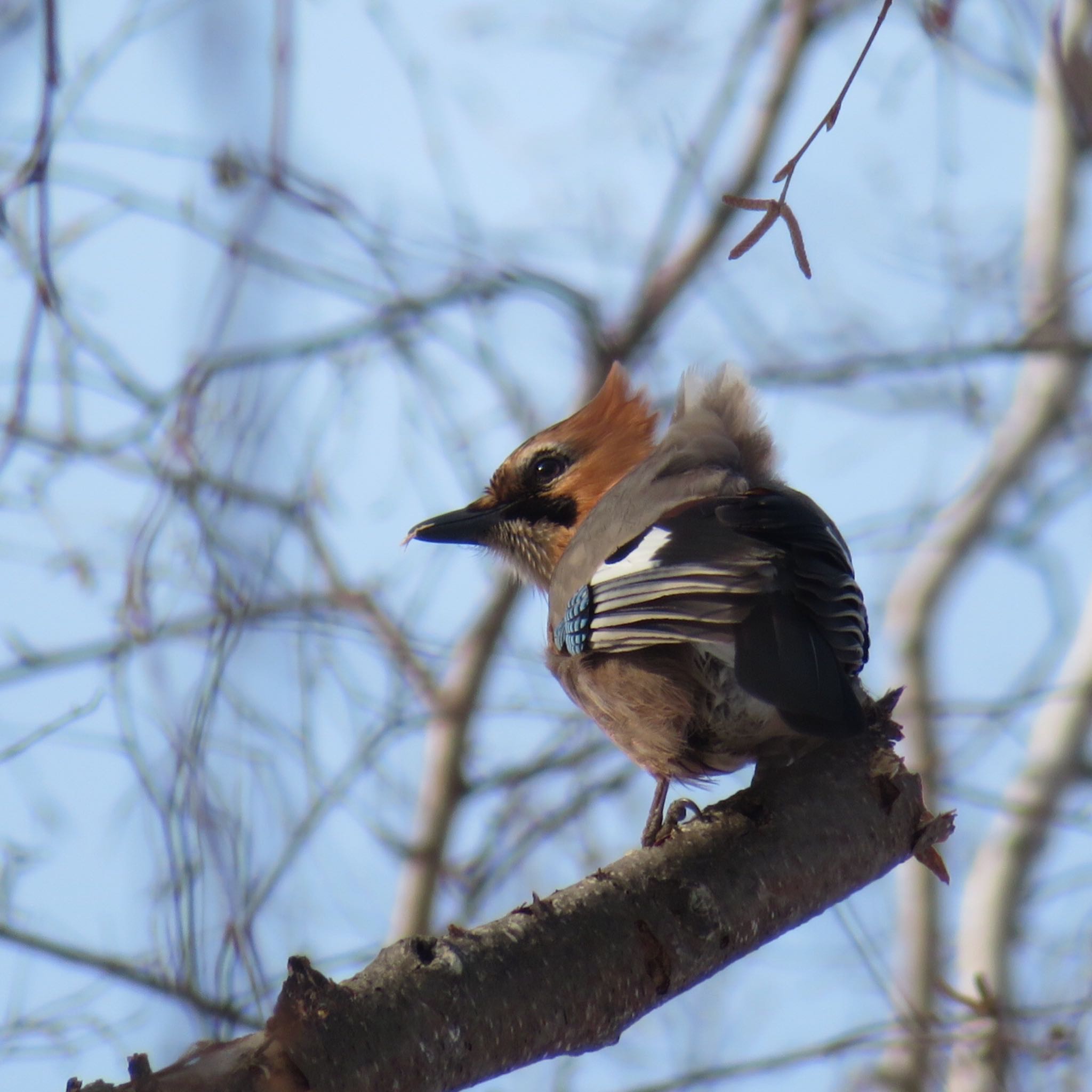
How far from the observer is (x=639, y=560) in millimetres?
2996

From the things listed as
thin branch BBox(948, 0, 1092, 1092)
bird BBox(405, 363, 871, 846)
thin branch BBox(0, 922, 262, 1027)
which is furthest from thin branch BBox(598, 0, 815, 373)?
thin branch BBox(0, 922, 262, 1027)

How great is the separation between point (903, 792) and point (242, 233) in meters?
1.73

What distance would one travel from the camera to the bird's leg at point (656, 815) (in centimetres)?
263

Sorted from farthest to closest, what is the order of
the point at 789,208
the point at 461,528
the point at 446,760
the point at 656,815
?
the point at 446,760, the point at 461,528, the point at 656,815, the point at 789,208

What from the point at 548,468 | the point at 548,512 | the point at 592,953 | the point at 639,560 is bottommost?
the point at 592,953

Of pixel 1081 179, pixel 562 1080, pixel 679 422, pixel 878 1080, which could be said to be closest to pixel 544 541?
pixel 679 422

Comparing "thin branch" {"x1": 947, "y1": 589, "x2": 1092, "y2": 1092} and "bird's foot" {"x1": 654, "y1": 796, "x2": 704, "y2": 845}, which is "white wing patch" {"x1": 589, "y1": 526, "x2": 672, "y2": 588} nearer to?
"bird's foot" {"x1": 654, "y1": 796, "x2": 704, "y2": 845}

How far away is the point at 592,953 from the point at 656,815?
698mm

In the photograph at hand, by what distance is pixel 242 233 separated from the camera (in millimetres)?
2061

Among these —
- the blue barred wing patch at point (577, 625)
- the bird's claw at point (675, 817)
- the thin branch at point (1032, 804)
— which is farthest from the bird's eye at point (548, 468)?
the thin branch at point (1032, 804)

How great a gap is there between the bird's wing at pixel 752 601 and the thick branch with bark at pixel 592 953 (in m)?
0.25

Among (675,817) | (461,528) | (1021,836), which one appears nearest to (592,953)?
(675,817)

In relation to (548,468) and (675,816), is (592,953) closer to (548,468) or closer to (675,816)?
(675,816)

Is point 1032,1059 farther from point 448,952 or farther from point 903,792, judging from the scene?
point 448,952
